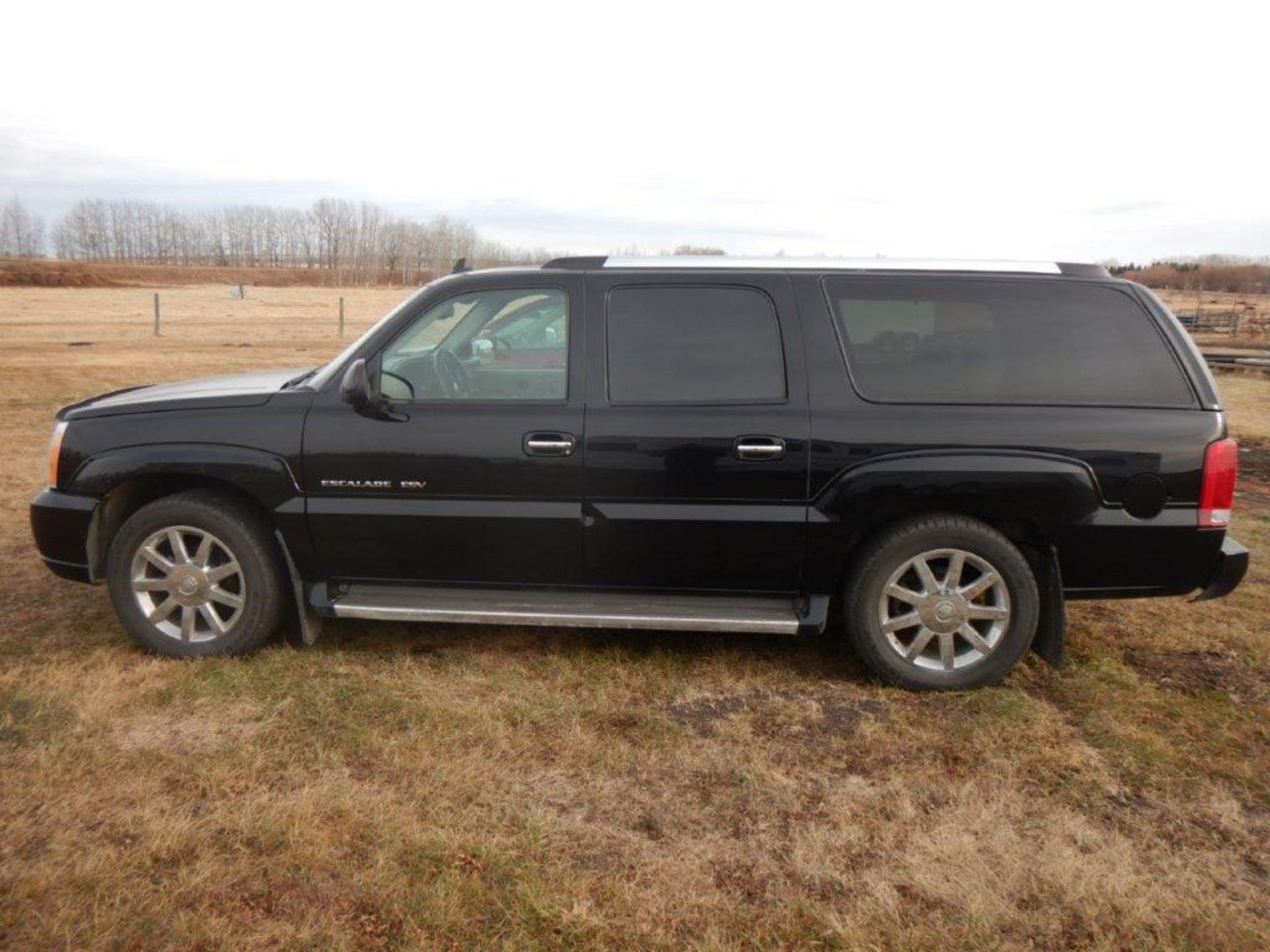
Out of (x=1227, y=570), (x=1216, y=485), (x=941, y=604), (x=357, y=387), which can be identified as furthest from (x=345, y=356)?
(x=1227, y=570)

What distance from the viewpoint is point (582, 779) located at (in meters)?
3.41

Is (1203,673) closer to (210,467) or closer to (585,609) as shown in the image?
(585,609)

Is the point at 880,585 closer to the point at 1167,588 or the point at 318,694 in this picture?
the point at 1167,588

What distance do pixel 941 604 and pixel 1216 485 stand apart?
3.92ft

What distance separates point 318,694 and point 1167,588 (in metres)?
3.57

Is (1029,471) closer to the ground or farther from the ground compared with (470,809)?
farther from the ground

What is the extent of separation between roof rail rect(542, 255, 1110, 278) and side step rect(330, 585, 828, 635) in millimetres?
1448

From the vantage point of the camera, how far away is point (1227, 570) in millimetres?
4027

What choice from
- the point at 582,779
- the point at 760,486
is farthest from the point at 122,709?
the point at 760,486

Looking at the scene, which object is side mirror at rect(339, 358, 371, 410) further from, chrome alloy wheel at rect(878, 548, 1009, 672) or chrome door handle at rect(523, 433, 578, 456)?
chrome alloy wheel at rect(878, 548, 1009, 672)

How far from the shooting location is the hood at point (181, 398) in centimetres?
432

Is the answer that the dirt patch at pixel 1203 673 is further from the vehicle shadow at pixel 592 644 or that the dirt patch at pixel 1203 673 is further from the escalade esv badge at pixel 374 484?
the escalade esv badge at pixel 374 484

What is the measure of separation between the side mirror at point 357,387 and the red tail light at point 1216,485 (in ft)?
11.3

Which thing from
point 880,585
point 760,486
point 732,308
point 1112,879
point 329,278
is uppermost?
point 329,278
